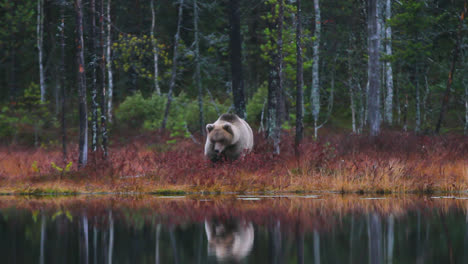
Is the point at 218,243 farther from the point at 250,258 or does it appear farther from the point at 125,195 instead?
the point at 125,195

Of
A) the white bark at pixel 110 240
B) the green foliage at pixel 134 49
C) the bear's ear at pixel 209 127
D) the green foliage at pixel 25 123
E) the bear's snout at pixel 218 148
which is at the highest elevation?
the green foliage at pixel 134 49

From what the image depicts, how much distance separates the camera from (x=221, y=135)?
16797mm

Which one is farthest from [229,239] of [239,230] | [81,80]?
[81,80]

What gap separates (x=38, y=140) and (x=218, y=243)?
90.3 ft

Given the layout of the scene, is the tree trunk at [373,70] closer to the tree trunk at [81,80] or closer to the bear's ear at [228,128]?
the bear's ear at [228,128]

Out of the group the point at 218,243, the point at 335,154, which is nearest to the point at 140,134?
the point at 335,154

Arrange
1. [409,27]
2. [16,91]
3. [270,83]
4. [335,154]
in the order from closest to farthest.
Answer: [335,154] → [270,83] → [409,27] → [16,91]

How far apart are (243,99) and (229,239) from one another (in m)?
17.0

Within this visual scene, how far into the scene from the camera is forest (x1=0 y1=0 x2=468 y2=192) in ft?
53.1

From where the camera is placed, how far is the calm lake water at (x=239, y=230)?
7.39 meters

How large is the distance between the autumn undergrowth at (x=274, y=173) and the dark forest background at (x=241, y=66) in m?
1.66

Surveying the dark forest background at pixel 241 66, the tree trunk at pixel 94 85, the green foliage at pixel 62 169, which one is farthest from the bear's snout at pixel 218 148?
the tree trunk at pixel 94 85

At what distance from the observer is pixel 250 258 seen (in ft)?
23.3

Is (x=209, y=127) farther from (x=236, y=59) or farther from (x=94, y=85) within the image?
(x=236, y=59)
